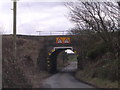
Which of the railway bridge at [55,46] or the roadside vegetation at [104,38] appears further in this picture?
the railway bridge at [55,46]

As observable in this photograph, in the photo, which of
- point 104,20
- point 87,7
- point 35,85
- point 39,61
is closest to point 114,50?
point 104,20

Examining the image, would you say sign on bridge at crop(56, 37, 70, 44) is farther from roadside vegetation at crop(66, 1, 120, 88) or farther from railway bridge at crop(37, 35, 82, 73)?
roadside vegetation at crop(66, 1, 120, 88)

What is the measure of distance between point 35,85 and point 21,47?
1978 centimetres

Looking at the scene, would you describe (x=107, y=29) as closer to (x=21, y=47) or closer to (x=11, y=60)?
(x=11, y=60)

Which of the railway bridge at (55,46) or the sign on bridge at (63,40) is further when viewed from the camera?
the railway bridge at (55,46)

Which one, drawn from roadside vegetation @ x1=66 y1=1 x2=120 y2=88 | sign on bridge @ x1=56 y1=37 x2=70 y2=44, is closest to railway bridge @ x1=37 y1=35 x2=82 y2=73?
sign on bridge @ x1=56 y1=37 x2=70 y2=44

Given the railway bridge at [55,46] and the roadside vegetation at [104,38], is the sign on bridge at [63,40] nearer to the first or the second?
the railway bridge at [55,46]

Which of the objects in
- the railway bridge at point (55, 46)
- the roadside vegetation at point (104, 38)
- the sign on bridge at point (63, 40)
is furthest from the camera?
the railway bridge at point (55, 46)

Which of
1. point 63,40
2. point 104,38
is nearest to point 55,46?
point 63,40

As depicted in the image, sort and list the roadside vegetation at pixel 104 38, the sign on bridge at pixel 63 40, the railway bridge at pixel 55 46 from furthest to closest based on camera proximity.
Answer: the railway bridge at pixel 55 46
the sign on bridge at pixel 63 40
the roadside vegetation at pixel 104 38

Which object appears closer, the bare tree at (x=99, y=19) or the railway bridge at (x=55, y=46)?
the bare tree at (x=99, y=19)

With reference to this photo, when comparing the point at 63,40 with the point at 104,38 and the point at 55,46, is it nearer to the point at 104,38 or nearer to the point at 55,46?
the point at 55,46

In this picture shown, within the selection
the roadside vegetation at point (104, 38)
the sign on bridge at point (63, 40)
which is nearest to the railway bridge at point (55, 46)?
the sign on bridge at point (63, 40)

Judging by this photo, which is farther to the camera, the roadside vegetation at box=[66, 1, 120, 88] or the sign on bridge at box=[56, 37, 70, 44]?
the sign on bridge at box=[56, 37, 70, 44]
